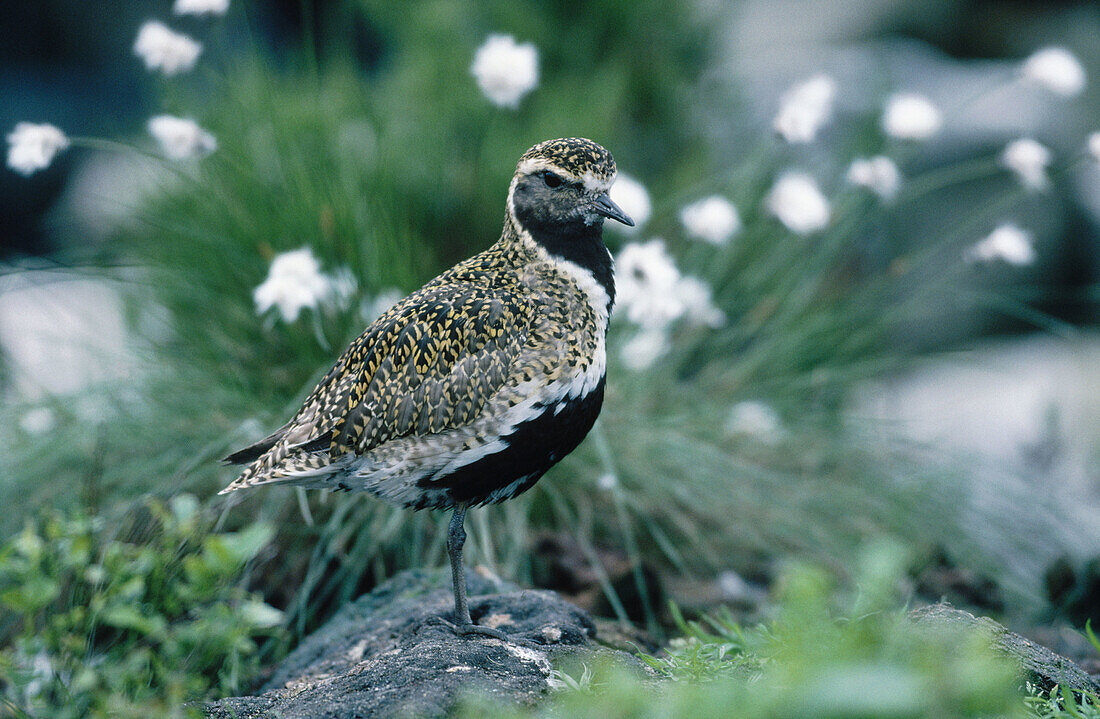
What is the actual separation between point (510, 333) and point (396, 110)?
4592 millimetres

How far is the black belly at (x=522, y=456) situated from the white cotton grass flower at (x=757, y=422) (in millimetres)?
2572

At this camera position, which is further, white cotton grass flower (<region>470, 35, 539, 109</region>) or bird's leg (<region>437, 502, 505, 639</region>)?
white cotton grass flower (<region>470, 35, 539, 109</region>)

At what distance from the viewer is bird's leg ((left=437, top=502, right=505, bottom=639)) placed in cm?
302

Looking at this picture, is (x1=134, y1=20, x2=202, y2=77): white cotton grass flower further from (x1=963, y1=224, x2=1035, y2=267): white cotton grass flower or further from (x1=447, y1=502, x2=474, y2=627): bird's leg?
Answer: (x1=963, y1=224, x2=1035, y2=267): white cotton grass flower

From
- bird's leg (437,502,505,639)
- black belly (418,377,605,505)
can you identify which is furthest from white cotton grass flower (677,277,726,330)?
bird's leg (437,502,505,639)

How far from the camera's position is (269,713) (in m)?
2.65

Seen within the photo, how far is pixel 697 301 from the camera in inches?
212

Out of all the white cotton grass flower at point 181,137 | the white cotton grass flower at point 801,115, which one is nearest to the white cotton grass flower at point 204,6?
the white cotton grass flower at point 181,137

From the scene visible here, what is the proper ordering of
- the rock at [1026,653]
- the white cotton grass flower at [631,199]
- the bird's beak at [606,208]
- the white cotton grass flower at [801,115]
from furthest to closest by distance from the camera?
the white cotton grass flower at [801,115] < the white cotton grass flower at [631,199] < the bird's beak at [606,208] < the rock at [1026,653]

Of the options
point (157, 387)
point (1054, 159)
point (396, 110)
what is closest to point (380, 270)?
point (157, 387)

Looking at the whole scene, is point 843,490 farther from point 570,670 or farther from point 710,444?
point 570,670

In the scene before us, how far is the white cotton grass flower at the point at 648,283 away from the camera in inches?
179

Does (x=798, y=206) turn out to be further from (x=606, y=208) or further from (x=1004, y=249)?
(x=606, y=208)

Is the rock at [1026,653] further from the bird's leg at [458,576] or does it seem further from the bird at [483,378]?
the bird's leg at [458,576]
